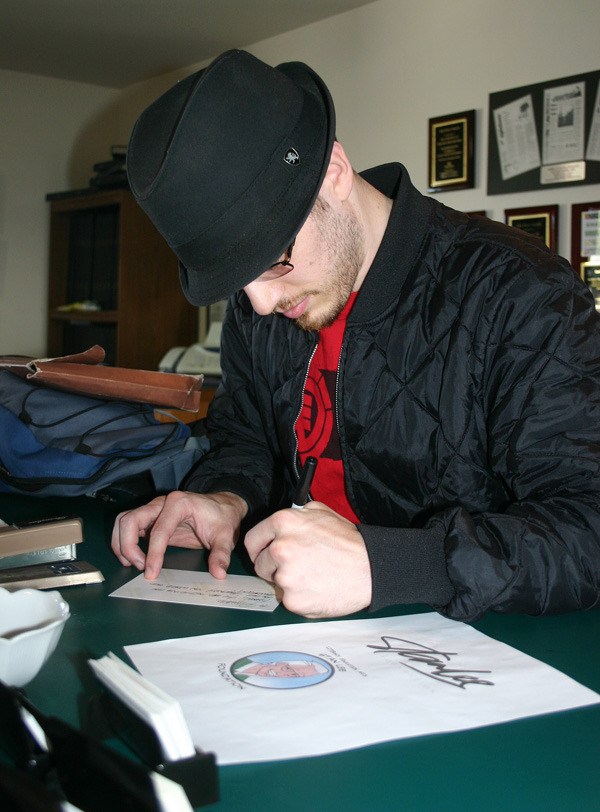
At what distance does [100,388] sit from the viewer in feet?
4.82

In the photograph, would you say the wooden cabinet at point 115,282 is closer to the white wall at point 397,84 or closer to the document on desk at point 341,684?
the white wall at point 397,84

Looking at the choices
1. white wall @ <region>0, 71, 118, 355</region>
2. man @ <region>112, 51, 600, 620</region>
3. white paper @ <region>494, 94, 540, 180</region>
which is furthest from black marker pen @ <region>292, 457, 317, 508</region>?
white wall @ <region>0, 71, 118, 355</region>

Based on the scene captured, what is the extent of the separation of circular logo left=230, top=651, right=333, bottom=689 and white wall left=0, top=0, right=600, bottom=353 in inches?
88.4

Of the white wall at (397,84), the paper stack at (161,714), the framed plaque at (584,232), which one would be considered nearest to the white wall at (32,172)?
the white wall at (397,84)

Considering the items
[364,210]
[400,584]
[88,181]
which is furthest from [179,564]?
[88,181]

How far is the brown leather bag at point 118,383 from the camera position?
1.47 meters

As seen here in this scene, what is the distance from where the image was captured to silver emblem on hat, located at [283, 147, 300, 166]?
100 cm

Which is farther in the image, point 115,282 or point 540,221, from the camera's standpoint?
point 115,282

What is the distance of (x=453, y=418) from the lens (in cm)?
119

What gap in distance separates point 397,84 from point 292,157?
2.47 metres

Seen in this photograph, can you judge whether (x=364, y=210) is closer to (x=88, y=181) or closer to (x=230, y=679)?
(x=230, y=679)

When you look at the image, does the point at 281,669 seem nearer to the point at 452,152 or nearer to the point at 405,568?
the point at 405,568
